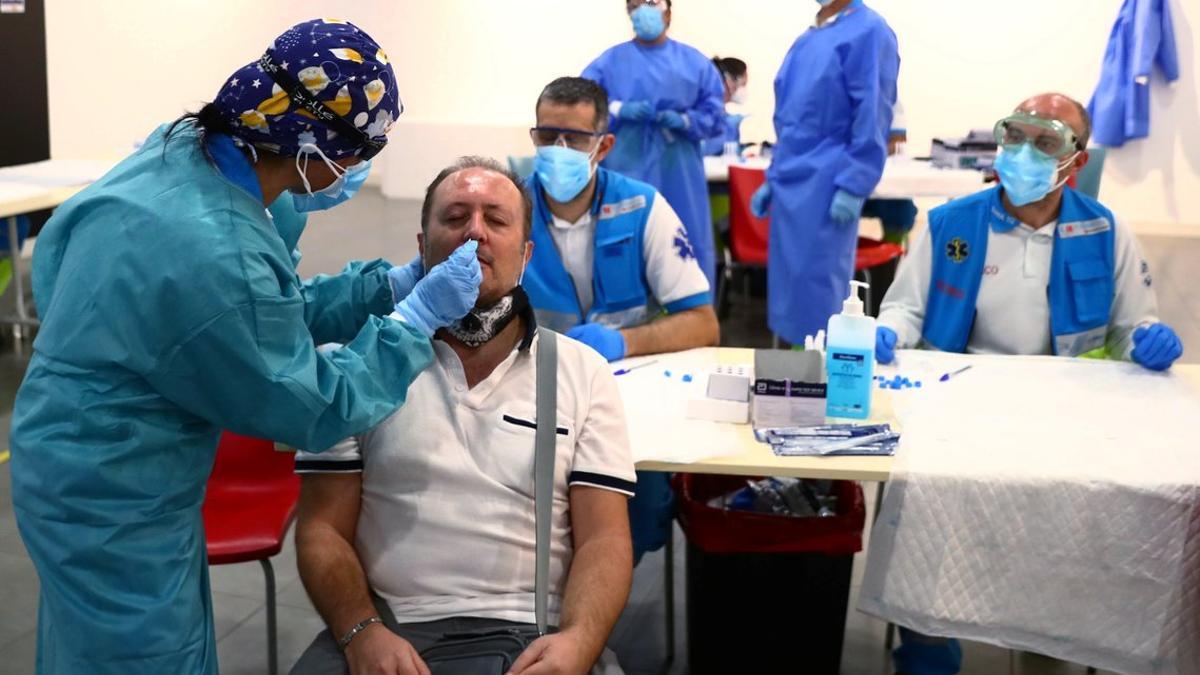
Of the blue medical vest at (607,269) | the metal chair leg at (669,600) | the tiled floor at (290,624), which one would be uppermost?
the blue medical vest at (607,269)

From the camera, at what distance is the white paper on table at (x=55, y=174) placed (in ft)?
14.7

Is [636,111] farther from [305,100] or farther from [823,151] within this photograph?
[305,100]

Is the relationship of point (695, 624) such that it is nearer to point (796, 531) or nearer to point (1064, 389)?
point (796, 531)

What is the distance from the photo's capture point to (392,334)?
1733mm

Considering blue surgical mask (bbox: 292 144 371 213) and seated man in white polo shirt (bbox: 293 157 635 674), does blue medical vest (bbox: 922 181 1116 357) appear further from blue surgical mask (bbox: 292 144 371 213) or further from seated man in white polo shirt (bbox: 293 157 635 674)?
blue surgical mask (bbox: 292 144 371 213)

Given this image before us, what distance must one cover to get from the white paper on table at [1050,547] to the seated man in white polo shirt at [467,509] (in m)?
0.52

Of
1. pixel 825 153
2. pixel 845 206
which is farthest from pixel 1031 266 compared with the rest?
pixel 825 153

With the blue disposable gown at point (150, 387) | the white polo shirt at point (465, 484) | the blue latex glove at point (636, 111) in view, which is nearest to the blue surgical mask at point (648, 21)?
the blue latex glove at point (636, 111)

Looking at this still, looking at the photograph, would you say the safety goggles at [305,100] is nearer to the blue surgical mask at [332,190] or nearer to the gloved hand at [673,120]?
the blue surgical mask at [332,190]

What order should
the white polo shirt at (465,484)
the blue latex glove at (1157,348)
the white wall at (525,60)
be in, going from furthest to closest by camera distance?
the white wall at (525,60)
the blue latex glove at (1157,348)
the white polo shirt at (465,484)

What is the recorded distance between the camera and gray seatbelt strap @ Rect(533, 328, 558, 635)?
1.90 meters

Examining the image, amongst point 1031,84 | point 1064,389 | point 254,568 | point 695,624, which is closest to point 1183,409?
point 1064,389

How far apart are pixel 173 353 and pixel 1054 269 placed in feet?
6.60

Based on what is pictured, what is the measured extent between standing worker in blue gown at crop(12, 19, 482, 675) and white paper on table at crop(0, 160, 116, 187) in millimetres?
2961
